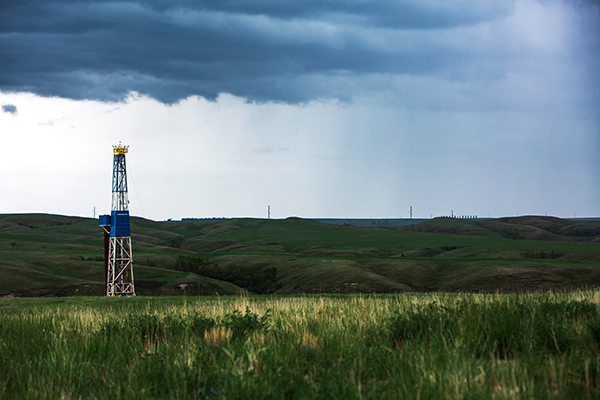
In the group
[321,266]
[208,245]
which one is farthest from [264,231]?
[321,266]

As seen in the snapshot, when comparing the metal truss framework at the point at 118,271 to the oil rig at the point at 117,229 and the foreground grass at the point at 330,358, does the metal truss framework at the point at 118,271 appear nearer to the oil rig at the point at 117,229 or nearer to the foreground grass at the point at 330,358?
the oil rig at the point at 117,229

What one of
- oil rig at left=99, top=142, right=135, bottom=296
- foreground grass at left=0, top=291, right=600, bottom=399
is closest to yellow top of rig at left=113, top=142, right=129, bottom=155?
oil rig at left=99, top=142, right=135, bottom=296

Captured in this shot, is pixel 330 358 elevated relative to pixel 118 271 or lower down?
elevated

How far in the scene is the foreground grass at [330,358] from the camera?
22.1 ft

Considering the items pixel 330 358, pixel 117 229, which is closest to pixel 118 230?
pixel 117 229

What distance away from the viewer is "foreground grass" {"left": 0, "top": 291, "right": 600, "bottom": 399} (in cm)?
674

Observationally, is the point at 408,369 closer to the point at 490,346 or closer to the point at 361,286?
the point at 490,346

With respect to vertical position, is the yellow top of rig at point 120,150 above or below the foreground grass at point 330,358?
above

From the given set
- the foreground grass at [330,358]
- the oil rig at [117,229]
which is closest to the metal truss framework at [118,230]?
the oil rig at [117,229]

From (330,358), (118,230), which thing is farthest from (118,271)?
(330,358)

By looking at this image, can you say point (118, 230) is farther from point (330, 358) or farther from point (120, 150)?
point (330, 358)

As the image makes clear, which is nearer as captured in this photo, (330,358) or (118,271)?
(330,358)

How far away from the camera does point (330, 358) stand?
28.1ft

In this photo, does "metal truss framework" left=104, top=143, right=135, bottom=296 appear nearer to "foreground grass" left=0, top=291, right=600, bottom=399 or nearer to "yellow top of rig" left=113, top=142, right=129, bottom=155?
"yellow top of rig" left=113, top=142, right=129, bottom=155
